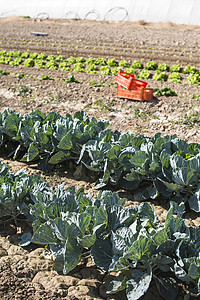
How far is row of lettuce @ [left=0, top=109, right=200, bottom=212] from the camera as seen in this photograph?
12.4ft

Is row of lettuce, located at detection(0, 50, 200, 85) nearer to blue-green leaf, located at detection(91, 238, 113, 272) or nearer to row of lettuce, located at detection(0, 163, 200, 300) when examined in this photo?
row of lettuce, located at detection(0, 163, 200, 300)

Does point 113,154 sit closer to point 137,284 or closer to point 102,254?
point 102,254

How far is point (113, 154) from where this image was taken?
4.07m

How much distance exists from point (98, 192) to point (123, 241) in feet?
3.13

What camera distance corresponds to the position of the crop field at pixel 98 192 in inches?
102

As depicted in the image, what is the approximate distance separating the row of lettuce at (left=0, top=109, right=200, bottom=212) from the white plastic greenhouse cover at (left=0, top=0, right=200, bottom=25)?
A: 16643mm

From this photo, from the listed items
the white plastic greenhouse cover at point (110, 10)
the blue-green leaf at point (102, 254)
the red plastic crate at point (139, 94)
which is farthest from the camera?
the white plastic greenhouse cover at point (110, 10)

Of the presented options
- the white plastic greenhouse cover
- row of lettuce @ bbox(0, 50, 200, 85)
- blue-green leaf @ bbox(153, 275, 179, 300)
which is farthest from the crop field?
the white plastic greenhouse cover

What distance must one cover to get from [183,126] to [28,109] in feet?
9.81

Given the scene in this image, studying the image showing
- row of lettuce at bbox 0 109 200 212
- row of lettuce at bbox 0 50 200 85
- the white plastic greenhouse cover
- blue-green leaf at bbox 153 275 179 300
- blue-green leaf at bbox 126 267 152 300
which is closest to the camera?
blue-green leaf at bbox 126 267 152 300

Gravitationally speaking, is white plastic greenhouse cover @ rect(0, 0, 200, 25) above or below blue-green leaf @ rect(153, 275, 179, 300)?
below

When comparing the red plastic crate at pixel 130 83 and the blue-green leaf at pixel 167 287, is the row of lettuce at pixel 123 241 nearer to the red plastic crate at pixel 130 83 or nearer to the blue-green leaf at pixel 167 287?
the blue-green leaf at pixel 167 287

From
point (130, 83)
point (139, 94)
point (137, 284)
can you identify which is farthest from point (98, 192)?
point (130, 83)

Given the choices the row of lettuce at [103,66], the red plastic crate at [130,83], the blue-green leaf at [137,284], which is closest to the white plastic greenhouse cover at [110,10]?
the row of lettuce at [103,66]
